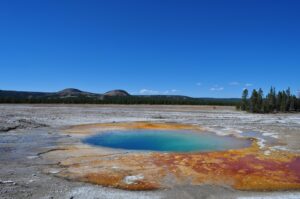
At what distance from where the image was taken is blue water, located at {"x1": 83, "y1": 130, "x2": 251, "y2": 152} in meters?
19.1

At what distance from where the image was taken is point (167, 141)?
22.2 metres

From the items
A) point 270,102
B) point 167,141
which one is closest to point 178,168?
point 167,141

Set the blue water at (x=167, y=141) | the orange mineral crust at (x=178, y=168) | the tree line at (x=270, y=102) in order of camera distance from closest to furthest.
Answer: the orange mineral crust at (x=178, y=168)
the blue water at (x=167, y=141)
the tree line at (x=270, y=102)

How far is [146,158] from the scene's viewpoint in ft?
48.4

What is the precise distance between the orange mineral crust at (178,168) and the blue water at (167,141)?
8.49 feet

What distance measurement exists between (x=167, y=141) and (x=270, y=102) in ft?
177

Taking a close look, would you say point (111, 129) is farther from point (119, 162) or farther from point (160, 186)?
point (160, 186)

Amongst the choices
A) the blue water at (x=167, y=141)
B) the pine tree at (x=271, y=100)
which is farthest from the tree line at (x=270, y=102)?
the blue water at (x=167, y=141)

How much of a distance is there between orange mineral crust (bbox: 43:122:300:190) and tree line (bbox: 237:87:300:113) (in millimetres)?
50880

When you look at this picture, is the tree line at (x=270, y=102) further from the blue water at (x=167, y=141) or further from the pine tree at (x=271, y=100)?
the blue water at (x=167, y=141)

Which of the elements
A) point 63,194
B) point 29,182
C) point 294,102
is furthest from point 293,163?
point 294,102

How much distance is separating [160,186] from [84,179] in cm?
283

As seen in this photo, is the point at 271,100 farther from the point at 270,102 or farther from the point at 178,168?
the point at 178,168

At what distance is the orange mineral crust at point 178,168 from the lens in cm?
1069
